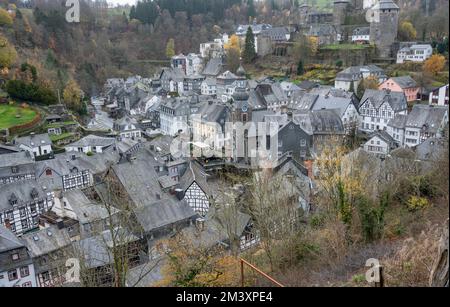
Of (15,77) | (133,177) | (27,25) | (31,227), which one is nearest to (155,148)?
(133,177)

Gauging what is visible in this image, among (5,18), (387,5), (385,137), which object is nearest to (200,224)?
(385,137)

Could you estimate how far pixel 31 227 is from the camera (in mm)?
30109

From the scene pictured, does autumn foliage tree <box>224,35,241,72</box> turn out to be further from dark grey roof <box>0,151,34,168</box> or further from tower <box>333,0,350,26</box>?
dark grey roof <box>0,151,34,168</box>

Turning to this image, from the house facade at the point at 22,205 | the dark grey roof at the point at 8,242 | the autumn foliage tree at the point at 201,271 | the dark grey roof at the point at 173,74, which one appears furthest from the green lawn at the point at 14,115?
the autumn foliage tree at the point at 201,271

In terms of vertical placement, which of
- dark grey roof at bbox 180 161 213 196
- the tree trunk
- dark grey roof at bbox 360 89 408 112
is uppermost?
the tree trunk

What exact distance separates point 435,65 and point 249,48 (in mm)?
34864

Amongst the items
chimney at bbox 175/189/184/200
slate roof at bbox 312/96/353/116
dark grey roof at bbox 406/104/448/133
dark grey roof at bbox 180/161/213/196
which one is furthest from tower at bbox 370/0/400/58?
chimney at bbox 175/189/184/200

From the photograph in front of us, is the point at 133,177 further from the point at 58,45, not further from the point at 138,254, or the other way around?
the point at 58,45

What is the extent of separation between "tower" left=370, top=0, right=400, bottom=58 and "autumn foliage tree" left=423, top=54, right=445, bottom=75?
12866 mm

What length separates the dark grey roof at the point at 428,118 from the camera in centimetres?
3775

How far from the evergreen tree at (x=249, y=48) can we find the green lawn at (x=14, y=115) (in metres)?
41.6

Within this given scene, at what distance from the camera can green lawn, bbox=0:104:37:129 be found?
Answer: 47.3 metres

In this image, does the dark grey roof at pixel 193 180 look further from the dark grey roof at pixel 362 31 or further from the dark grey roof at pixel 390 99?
the dark grey roof at pixel 362 31

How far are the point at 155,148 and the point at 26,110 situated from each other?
22.4 m
